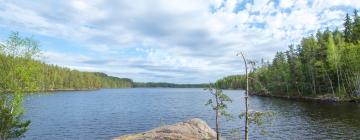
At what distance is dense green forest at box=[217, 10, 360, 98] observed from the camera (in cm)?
8769

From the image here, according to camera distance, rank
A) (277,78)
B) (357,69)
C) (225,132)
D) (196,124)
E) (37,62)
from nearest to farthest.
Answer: (37,62)
(196,124)
(225,132)
(357,69)
(277,78)

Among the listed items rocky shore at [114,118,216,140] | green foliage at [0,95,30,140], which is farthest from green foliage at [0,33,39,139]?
rocky shore at [114,118,216,140]

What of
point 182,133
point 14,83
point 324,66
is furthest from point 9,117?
point 324,66

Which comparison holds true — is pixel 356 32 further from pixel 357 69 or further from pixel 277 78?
pixel 277 78

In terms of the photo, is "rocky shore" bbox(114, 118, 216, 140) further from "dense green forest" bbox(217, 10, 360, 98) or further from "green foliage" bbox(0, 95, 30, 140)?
"dense green forest" bbox(217, 10, 360, 98)

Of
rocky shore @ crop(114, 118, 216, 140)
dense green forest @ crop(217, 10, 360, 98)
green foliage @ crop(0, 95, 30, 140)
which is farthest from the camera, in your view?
dense green forest @ crop(217, 10, 360, 98)

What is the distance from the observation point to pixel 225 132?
4425cm

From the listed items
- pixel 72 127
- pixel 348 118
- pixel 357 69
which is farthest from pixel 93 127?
pixel 357 69

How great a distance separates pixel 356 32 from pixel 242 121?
68928mm

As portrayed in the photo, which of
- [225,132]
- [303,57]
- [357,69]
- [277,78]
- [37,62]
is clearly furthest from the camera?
[277,78]

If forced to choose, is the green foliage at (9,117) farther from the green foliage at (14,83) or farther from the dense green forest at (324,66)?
the dense green forest at (324,66)

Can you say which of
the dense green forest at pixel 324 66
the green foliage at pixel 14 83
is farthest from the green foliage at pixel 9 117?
the dense green forest at pixel 324 66

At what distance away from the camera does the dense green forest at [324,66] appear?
3452 inches

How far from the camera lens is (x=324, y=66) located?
99500mm
